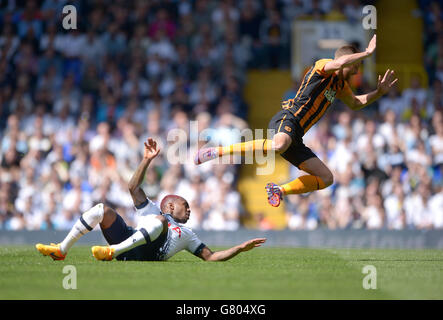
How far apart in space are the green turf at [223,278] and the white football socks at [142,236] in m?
0.21

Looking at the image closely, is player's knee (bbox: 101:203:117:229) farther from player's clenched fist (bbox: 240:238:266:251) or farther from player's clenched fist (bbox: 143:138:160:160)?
player's clenched fist (bbox: 240:238:266:251)

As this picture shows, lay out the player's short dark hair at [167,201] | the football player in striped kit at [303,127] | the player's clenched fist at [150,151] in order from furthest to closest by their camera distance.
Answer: the football player in striped kit at [303,127], the player's short dark hair at [167,201], the player's clenched fist at [150,151]

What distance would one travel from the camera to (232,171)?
17641 millimetres

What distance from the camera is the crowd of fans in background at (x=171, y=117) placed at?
16.8 meters

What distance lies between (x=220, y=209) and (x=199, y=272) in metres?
8.08

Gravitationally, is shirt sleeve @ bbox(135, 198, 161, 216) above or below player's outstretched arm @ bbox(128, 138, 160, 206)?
below

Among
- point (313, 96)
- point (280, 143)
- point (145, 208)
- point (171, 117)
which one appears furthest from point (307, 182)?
point (171, 117)

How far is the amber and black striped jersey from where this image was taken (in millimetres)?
10586

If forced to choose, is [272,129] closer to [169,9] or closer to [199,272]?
[199,272]

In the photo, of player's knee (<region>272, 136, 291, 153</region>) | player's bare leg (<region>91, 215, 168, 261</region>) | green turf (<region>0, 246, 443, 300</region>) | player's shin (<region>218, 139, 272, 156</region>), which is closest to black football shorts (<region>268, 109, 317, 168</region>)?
player's knee (<region>272, 136, 291, 153</region>)

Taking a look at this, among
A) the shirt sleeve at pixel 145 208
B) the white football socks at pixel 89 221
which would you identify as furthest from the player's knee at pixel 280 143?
the white football socks at pixel 89 221

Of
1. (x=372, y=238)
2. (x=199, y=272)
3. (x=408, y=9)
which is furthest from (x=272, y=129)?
(x=408, y=9)

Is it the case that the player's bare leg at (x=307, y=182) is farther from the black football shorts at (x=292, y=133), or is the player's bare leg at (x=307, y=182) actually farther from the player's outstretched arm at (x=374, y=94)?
the player's outstretched arm at (x=374, y=94)

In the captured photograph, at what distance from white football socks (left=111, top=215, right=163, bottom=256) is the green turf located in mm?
214
